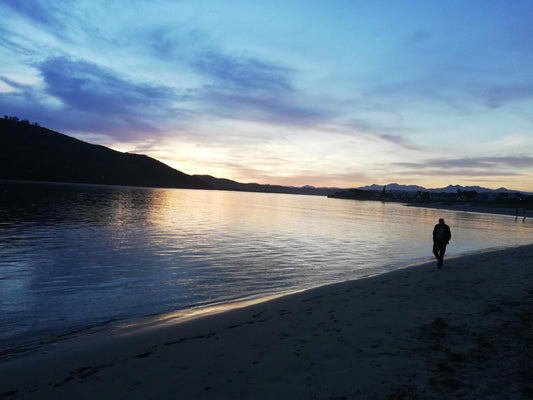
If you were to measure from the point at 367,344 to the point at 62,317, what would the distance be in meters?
9.03

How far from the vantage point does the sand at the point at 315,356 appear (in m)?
4.86

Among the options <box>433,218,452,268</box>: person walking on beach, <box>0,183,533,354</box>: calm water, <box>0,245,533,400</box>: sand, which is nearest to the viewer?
<box>0,245,533,400</box>: sand

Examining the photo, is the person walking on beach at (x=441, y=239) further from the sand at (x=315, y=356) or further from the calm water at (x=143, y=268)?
the sand at (x=315, y=356)

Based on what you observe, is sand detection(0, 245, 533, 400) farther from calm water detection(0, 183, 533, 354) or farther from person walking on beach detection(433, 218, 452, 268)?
person walking on beach detection(433, 218, 452, 268)

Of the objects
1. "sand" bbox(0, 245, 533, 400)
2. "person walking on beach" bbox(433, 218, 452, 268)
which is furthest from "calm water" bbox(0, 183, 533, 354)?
"person walking on beach" bbox(433, 218, 452, 268)

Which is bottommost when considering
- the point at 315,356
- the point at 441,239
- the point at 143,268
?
the point at 143,268

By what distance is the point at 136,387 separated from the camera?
5242 mm

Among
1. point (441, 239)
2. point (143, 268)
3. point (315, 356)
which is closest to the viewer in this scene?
point (315, 356)

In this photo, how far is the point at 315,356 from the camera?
19.6 ft

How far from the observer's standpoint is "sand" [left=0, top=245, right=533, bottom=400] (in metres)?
4.86

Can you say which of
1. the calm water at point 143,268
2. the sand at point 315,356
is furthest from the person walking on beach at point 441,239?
the sand at point 315,356

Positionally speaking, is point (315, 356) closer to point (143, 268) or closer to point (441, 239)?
point (143, 268)

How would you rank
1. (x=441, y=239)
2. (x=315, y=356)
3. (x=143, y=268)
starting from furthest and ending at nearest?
(x=143, y=268) < (x=441, y=239) < (x=315, y=356)

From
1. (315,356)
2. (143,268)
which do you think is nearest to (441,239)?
(315,356)
